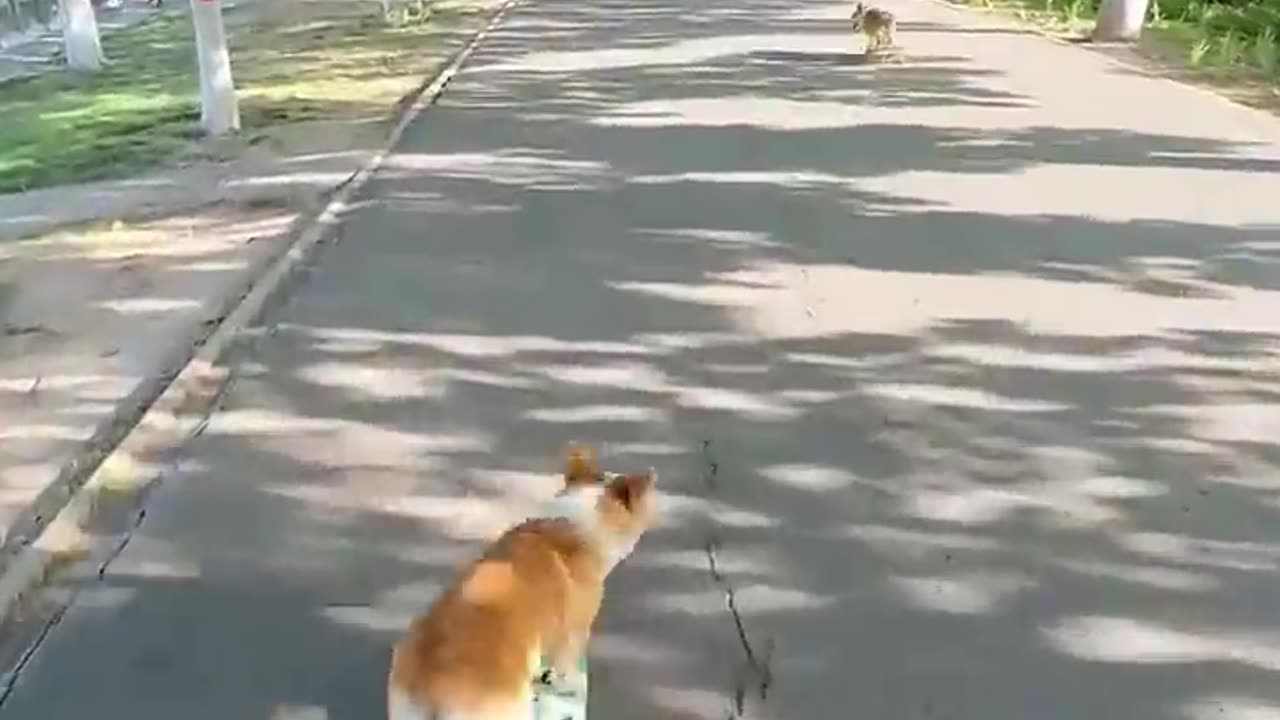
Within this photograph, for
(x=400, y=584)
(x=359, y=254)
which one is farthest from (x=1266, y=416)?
(x=359, y=254)

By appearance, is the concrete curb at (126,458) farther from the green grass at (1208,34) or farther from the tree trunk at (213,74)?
the green grass at (1208,34)

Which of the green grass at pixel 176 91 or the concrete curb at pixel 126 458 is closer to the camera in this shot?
the concrete curb at pixel 126 458

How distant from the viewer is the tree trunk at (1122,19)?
19.5m

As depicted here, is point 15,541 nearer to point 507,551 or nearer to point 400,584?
point 400,584

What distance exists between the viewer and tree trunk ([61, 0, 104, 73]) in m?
20.4

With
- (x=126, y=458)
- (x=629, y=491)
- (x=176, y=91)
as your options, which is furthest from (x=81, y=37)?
(x=629, y=491)

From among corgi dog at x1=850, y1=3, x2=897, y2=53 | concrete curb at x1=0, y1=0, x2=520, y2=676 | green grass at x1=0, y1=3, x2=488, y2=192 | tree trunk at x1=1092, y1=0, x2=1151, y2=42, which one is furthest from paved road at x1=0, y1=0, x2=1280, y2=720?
tree trunk at x1=1092, y1=0, x2=1151, y2=42

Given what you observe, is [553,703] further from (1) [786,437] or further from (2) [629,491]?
(1) [786,437]

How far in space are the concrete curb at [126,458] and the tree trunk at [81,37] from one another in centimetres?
1280

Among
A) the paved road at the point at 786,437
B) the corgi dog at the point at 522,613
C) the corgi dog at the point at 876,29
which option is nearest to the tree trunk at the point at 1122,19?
the corgi dog at the point at 876,29

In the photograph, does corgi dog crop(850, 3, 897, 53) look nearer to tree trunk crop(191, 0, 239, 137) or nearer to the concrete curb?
tree trunk crop(191, 0, 239, 137)

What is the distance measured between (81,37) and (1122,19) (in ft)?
41.6

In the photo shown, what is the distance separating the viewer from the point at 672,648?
14.5 feet

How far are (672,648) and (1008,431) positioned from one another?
2.17 meters
